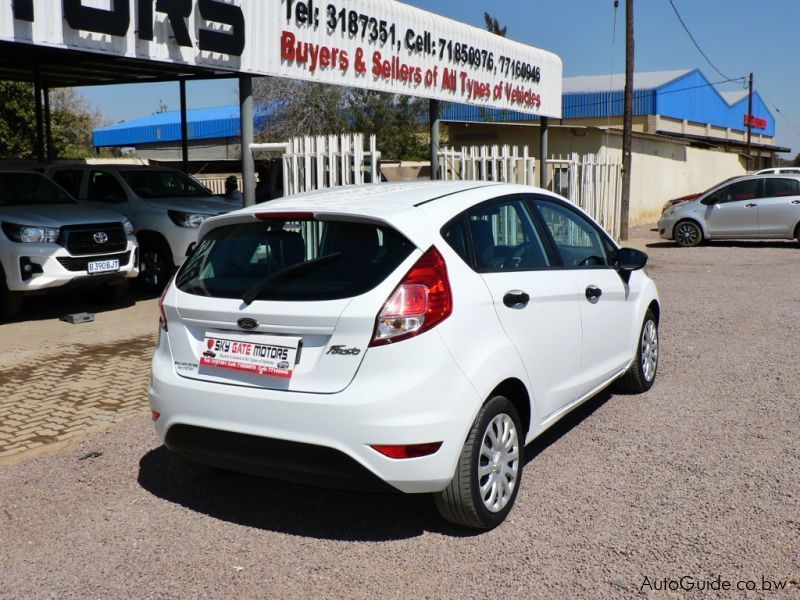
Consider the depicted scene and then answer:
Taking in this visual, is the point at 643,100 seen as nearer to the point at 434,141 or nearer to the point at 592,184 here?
the point at 592,184

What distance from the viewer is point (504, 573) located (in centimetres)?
374

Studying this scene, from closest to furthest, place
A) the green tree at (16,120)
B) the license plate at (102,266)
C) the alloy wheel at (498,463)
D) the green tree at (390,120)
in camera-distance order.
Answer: the alloy wheel at (498,463) < the license plate at (102,266) < the green tree at (16,120) < the green tree at (390,120)

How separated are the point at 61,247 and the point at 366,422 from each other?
749 centimetres

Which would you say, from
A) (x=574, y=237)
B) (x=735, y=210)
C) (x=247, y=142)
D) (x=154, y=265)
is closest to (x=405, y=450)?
(x=574, y=237)

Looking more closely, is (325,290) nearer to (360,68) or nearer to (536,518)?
(536,518)

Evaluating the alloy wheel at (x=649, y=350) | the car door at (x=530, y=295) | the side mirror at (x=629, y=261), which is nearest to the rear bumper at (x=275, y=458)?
the car door at (x=530, y=295)

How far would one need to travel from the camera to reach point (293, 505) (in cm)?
460

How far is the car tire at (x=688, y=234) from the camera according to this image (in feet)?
66.1

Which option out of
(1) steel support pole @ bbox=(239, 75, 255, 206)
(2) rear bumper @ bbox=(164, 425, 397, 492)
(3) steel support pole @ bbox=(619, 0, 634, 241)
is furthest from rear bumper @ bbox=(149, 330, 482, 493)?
(3) steel support pole @ bbox=(619, 0, 634, 241)

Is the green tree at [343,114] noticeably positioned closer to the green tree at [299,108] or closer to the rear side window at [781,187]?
the green tree at [299,108]

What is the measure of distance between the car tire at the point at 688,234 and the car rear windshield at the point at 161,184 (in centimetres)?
1175

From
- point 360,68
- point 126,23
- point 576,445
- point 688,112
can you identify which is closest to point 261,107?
point 688,112

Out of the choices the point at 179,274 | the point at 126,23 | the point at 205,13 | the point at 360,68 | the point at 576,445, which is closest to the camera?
the point at 179,274

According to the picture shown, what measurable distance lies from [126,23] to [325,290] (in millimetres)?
6548
